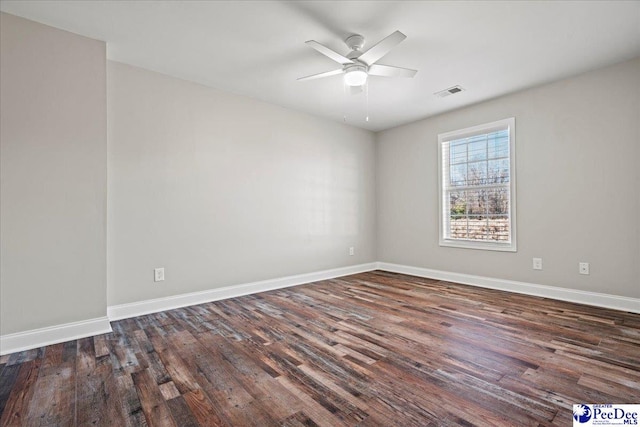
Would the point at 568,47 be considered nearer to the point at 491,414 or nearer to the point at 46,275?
the point at 491,414

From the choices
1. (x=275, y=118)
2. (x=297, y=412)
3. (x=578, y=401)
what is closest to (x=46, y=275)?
(x=297, y=412)

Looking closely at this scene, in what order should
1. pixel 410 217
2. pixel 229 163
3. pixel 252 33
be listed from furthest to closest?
1. pixel 410 217
2. pixel 229 163
3. pixel 252 33

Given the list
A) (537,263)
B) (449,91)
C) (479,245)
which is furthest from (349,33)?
(537,263)

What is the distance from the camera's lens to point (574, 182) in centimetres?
337

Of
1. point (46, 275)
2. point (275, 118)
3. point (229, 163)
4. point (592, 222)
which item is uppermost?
point (275, 118)

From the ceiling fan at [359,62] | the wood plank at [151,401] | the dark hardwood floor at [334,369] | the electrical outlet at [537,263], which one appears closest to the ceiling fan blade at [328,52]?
the ceiling fan at [359,62]

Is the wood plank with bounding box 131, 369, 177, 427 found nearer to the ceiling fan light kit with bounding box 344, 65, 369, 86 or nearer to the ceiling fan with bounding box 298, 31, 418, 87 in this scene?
the ceiling fan with bounding box 298, 31, 418, 87

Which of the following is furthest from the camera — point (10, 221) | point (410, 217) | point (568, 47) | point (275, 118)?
point (410, 217)

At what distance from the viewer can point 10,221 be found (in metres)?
2.29

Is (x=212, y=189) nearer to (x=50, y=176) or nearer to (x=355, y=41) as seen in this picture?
(x=50, y=176)

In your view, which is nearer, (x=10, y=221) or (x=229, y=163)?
(x=10, y=221)

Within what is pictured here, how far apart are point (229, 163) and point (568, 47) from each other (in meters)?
3.64

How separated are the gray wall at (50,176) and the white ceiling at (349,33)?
253 millimetres

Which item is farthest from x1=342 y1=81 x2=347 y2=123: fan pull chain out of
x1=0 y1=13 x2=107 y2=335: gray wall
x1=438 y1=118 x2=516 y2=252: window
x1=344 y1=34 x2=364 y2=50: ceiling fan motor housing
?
x1=0 y1=13 x2=107 y2=335: gray wall
